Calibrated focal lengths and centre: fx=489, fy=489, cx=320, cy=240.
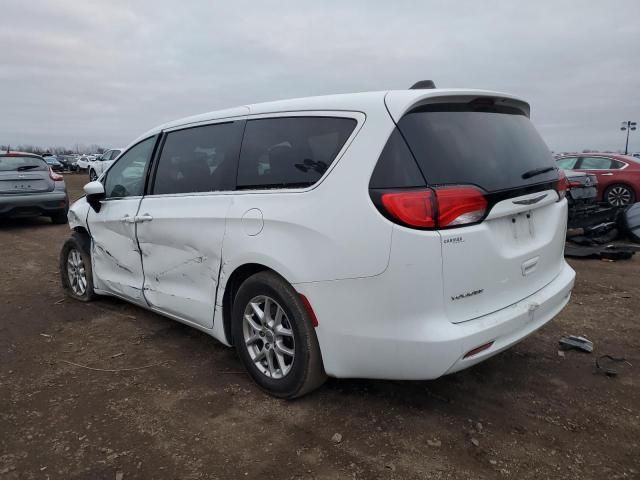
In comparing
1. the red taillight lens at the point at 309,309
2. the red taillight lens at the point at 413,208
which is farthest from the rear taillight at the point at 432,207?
the red taillight lens at the point at 309,309

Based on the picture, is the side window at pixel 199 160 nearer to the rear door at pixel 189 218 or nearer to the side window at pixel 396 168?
the rear door at pixel 189 218

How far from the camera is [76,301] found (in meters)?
5.08

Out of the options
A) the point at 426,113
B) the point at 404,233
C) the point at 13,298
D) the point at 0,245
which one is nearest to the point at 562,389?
the point at 404,233

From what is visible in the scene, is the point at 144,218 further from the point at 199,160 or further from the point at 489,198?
the point at 489,198

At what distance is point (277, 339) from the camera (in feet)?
9.43

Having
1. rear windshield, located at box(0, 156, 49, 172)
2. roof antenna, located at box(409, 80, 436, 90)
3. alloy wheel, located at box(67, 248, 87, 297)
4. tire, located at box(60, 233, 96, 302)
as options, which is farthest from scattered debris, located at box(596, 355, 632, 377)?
rear windshield, located at box(0, 156, 49, 172)

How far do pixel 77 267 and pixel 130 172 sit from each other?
1.45m

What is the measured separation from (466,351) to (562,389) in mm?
1145

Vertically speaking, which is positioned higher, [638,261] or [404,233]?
[404,233]

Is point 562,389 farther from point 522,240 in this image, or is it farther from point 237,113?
point 237,113

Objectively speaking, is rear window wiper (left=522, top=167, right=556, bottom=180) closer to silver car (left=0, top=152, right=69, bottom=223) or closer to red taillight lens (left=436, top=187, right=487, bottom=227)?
red taillight lens (left=436, top=187, right=487, bottom=227)

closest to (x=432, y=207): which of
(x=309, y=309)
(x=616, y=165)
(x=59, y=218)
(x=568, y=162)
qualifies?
(x=309, y=309)

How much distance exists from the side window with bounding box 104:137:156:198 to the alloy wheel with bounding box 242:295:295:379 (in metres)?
1.66

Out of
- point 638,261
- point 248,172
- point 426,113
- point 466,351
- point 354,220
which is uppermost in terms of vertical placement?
point 426,113
